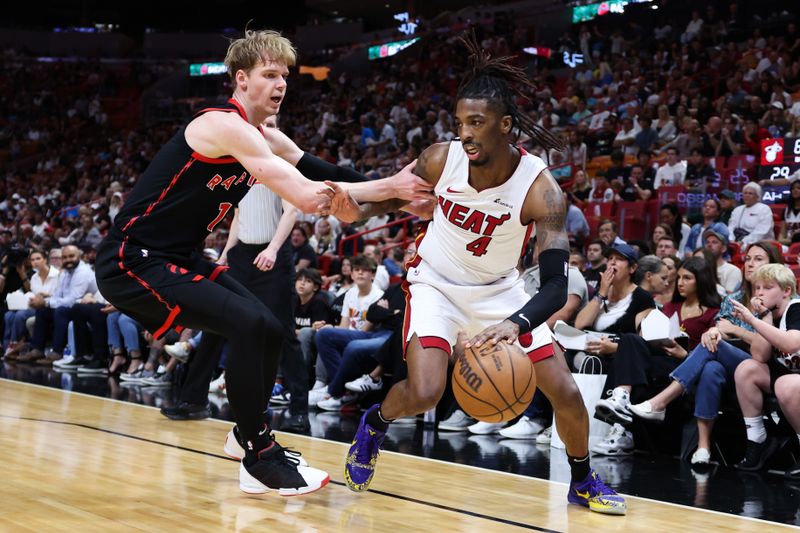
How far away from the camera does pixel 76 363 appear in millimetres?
10906

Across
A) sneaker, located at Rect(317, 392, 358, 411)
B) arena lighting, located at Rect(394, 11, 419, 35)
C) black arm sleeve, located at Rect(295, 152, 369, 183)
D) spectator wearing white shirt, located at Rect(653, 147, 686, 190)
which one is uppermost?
arena lighting, located at Rect(394, 11, 419, 35)

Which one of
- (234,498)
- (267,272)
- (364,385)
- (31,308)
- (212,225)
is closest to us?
(234,498)

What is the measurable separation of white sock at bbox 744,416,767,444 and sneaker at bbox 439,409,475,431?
223 cm

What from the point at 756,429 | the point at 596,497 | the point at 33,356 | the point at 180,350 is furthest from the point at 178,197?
the point at 33,356

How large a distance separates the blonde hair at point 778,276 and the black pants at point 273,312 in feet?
10.3

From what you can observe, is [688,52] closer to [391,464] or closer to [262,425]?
[391,464]

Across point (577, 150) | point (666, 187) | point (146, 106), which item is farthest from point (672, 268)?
point (146, 106)

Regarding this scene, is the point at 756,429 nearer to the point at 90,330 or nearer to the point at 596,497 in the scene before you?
the point at 596,497

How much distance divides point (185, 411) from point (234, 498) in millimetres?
2846

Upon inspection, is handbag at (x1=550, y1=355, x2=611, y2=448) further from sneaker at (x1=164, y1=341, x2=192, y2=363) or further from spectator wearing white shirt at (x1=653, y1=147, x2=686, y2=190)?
spectator wearing white shirt at (x1=653, y1=147, x2=686, y2=190)

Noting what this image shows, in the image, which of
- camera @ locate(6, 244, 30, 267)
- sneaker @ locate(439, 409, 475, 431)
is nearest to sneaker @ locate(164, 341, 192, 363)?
sneaker @ locate(439, 409, 475, 431)

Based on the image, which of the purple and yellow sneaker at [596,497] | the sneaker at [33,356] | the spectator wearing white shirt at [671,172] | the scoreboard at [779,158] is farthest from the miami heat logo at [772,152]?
the sneaker at [33,356]

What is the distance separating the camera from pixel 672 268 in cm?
728

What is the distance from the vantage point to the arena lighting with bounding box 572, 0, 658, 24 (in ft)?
64.3
